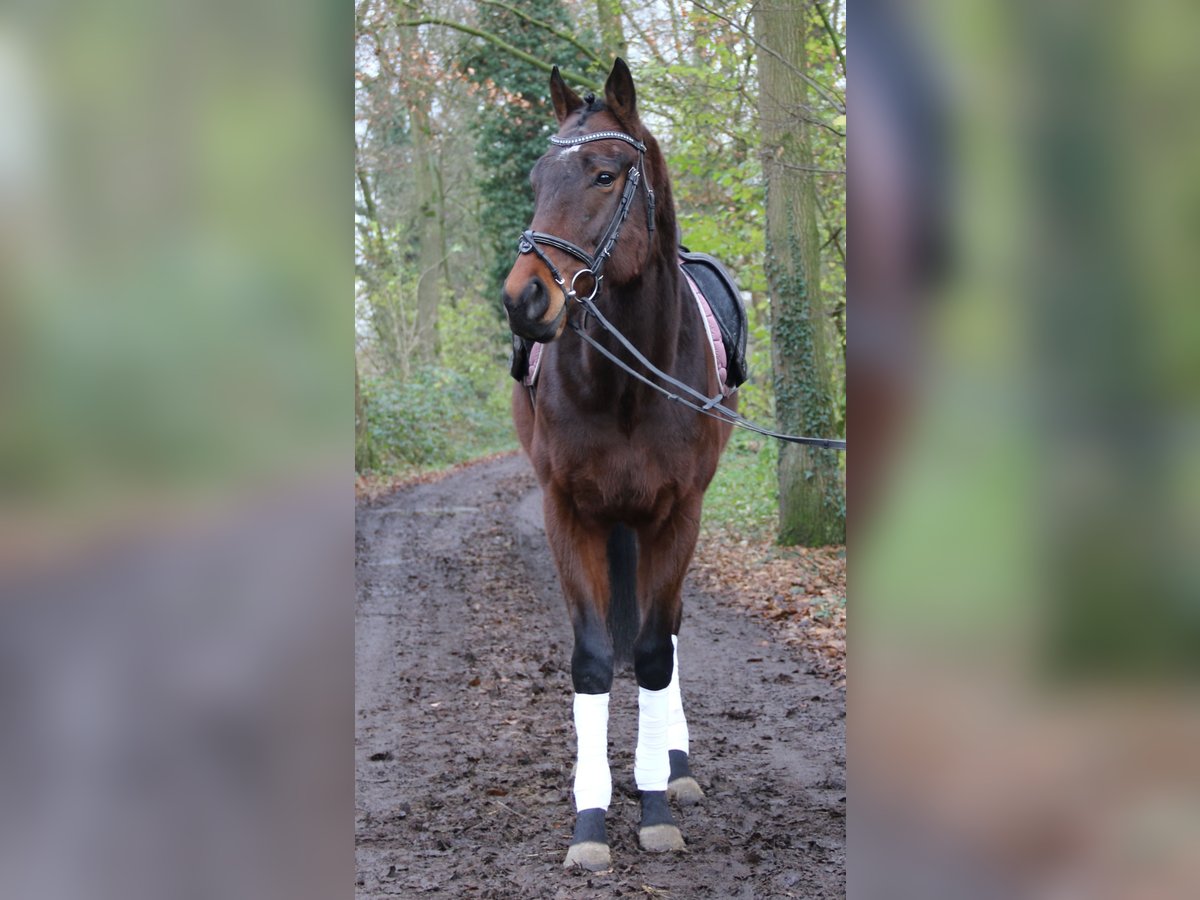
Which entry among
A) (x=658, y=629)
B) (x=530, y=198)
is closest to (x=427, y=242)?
(x=530, y=198)

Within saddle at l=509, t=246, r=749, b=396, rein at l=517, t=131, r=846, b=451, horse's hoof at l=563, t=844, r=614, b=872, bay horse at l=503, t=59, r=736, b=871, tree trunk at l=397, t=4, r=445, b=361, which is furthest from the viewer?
tree trunk at l=397, t=4, r=445, b=361

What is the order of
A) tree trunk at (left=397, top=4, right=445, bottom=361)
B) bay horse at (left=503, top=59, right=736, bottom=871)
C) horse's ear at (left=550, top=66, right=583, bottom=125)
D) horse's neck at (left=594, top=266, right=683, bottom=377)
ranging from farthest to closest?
tree trunk at (left=397, top=4, right=445, bottom=361), horse's ear at (left=550, top=66, right=583, bottom=125), horse's neck at (left=594, top=266, right=683, bottom=377), bay horse at (left=503, top=59, right=736, bottom=871)

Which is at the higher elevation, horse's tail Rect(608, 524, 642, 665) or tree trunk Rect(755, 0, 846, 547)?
tree trunk Rect(755, 0, 846, 547)

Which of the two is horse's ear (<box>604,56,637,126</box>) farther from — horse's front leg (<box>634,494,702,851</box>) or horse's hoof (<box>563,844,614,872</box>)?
horse's hoof (<box>563,844,614,872</box>)

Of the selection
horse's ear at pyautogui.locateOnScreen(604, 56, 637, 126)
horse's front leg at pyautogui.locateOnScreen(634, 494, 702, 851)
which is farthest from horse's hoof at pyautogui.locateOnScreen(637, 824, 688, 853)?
horse's ear at pyautogui.locateOnScreen(604, 56, 637, 126)

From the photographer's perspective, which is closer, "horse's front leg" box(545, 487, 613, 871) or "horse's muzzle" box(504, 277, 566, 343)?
"horse's muzzle" box(504, 277, 566, 343)

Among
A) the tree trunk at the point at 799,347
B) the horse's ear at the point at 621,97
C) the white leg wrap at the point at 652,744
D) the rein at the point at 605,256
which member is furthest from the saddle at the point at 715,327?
the tree trunk at the point at 799,347

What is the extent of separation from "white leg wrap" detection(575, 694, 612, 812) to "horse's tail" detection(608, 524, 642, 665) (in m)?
0.69

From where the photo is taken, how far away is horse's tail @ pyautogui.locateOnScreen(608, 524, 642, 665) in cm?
456

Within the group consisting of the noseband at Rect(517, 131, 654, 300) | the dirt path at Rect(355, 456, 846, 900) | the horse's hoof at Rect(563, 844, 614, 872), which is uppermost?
the noseband at Rect(517, 131, 654, 300)

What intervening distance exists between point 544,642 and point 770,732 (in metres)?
2.31
